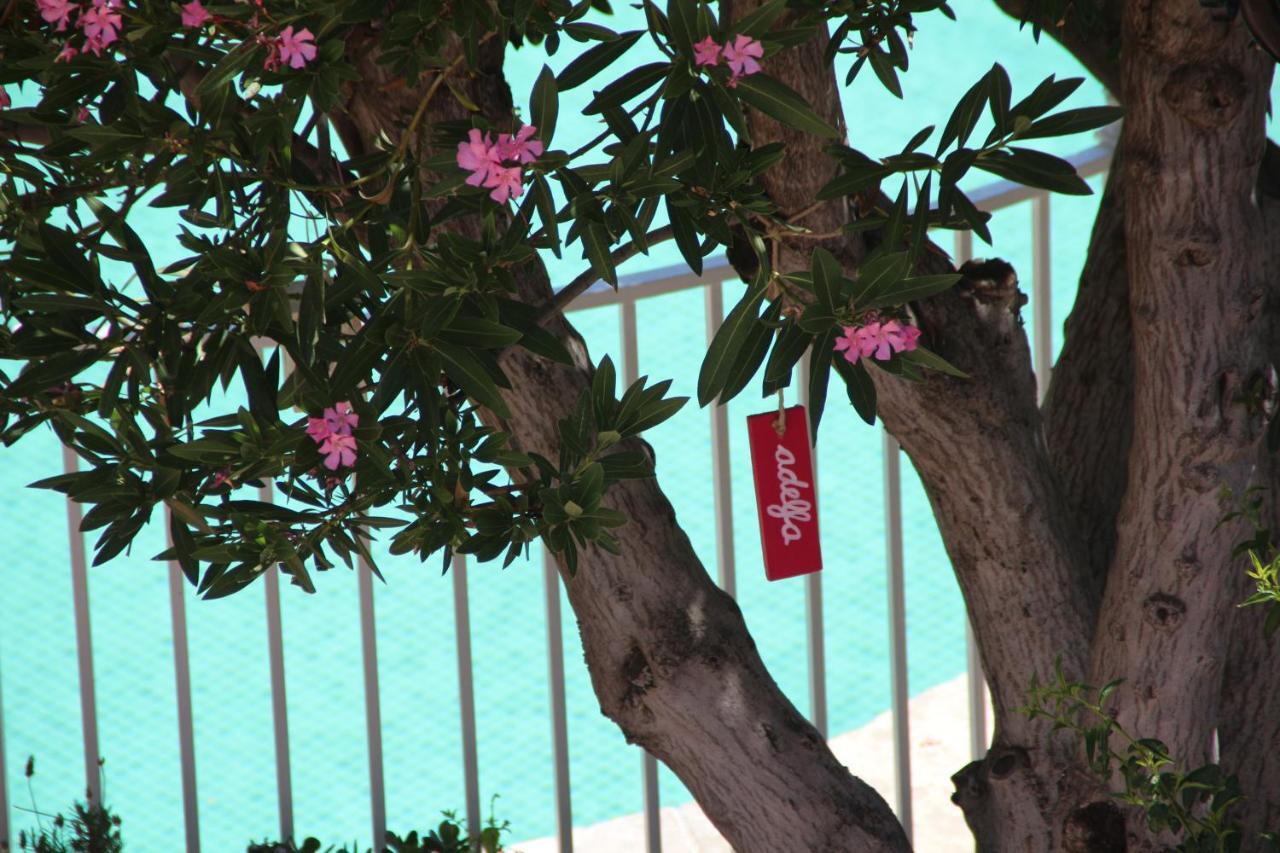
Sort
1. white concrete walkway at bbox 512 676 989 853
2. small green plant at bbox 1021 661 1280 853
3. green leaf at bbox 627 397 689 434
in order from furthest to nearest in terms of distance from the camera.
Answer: white concrete walkway at bbox 512 676 989 853
small green plant at bbox 1021 661 1280 853
green leaf at bbox 627 397 689 434

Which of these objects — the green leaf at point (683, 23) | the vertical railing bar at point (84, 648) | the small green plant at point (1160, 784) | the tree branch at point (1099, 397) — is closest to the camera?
the green leaf at point (683, 23)

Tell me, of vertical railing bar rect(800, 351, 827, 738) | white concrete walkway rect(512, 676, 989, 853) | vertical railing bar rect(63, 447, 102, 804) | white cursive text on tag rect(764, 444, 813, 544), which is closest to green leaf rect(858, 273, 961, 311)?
white cursive text on tag rect(764, 444, 813, 544)

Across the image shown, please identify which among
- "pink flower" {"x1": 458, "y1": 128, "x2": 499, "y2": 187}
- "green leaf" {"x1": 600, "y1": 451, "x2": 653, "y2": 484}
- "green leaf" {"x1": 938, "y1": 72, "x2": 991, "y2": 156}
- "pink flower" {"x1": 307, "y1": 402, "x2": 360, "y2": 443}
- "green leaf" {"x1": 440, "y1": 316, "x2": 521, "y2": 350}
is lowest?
"green leaf" {"x1": 600, "y1": 451, "x2": 653, "y2": 484}

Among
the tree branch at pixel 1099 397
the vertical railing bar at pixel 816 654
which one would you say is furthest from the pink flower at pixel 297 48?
the vertical railing bar at pixel 816 654

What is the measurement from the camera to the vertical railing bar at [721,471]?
2.26 meters

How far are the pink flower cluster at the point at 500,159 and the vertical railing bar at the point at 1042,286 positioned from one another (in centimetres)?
154

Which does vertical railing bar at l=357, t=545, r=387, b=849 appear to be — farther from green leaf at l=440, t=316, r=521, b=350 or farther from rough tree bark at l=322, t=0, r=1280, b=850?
green leaf at l=440, t=316, r=521, b=350

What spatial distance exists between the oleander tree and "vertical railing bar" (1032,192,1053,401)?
1.85 feet

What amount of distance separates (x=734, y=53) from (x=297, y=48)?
0.30 meters

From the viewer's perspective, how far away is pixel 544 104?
97 cm

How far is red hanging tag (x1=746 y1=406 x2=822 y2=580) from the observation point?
1603 millimetres

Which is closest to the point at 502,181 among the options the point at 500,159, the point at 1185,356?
the point at 500,159

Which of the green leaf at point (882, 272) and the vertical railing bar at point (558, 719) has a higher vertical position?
the green leaf at point (882, 272)

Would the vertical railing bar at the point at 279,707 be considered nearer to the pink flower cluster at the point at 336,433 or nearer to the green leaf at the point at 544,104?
the pink flower cluster at the point at 336,433
